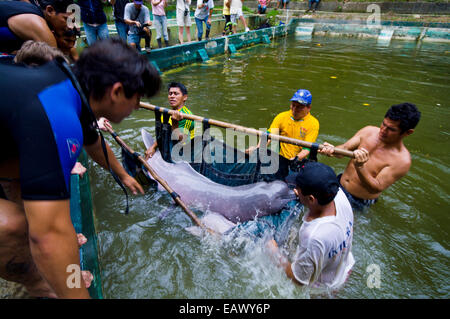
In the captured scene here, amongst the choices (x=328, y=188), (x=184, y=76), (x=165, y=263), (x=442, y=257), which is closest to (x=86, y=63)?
(x=328, y=188)

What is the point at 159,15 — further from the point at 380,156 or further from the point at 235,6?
the point at 380,156

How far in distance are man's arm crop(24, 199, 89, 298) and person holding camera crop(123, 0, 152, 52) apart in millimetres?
6243

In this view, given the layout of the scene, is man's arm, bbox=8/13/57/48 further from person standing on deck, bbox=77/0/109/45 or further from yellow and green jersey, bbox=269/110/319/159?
person standing on deck, bbox=77/0/109/45

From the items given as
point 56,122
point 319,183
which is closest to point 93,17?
point 56,122

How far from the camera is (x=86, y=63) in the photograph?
3.85ft

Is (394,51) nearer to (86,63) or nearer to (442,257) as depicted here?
(442,257)

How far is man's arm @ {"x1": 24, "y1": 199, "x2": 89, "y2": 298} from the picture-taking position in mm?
986

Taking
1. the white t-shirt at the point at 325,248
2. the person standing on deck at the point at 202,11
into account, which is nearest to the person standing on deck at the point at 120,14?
the person standing on deck at the point at 202,11

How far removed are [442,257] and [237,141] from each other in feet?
11.3

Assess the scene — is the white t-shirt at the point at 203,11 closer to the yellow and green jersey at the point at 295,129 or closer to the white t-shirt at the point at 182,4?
the white t-shirt at the point at 182,4

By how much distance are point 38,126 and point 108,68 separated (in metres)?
0.40

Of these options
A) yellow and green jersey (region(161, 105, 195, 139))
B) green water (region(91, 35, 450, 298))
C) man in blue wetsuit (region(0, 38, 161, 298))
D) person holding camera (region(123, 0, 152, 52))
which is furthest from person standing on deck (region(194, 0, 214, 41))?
man in blue wetsuit (region(0, 38, 161, 298))

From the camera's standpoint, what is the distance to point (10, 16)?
6.79ft

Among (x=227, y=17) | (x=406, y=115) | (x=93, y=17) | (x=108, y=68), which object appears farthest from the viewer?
(x=227, y=17)
